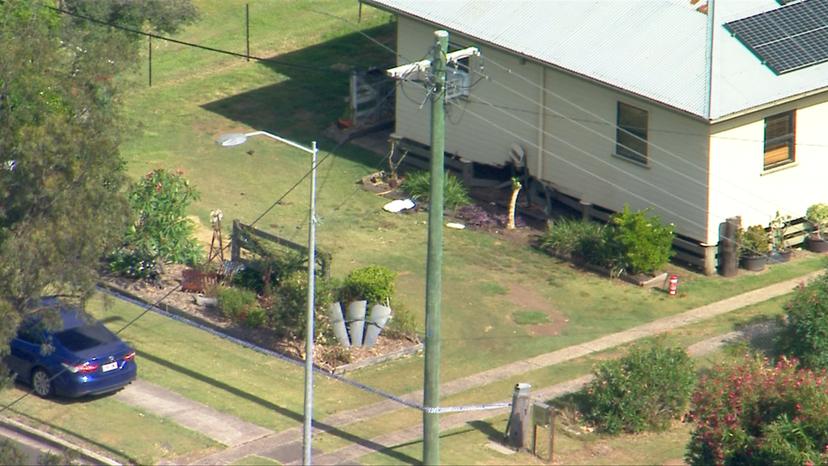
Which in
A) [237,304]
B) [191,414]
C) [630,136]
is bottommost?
[191,414]

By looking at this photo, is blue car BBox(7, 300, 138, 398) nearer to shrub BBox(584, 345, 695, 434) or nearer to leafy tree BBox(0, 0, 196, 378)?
leafy tree BBox(0, 0, 196, 378)

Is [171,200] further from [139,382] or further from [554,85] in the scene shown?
[554,85]

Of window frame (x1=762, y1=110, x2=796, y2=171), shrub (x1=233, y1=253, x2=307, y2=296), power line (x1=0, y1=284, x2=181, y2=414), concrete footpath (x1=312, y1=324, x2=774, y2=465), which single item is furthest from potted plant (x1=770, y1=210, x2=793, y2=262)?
power line (x1=0, y1=284, x2=181, y2=414)

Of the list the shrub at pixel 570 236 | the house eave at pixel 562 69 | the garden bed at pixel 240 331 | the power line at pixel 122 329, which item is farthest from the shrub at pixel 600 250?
the power line at pixel 122 329

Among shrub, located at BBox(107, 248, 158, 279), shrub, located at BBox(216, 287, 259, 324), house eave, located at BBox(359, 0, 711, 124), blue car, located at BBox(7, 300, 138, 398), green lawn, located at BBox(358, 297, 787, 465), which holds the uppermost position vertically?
house eave, located at BBox(359, 0, 711, 124)

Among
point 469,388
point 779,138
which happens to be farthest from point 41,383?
point 779,138

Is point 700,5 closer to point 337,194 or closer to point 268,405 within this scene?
point 337,194

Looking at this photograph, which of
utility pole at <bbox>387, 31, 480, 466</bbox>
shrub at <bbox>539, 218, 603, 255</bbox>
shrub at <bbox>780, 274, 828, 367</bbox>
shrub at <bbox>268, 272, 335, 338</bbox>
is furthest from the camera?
shrub at <bbox>539, 218, 603, 255</bbox>
